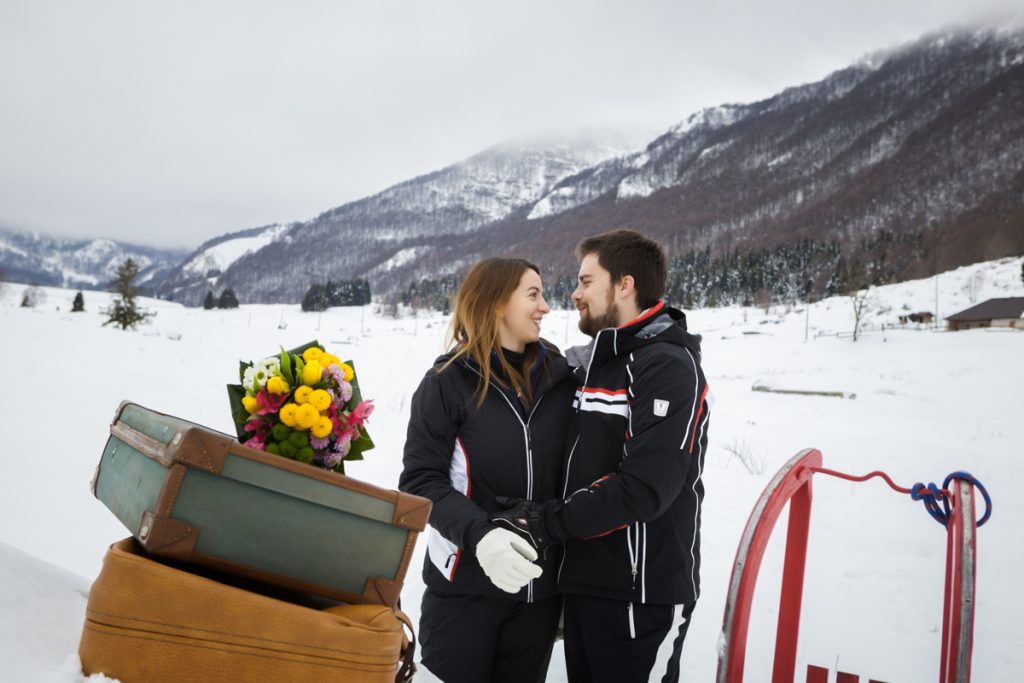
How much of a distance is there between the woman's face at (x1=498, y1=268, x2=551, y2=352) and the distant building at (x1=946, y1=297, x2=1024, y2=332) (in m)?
42.8

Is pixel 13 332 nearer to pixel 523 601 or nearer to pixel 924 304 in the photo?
pixel 523 601

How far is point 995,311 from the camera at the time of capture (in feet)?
115

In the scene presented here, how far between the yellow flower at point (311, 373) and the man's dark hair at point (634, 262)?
1206 millimetres

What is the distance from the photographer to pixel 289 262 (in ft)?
600

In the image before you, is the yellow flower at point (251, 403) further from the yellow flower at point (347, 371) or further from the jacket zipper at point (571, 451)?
the jacket zipper at point (571, 451)

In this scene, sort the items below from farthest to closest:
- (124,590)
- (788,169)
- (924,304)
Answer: (788,169) → (924,304) → (124,590)

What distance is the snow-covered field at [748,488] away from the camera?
128 inches

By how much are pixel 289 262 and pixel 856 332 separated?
593 feet

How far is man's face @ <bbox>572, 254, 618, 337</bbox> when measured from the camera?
2211 millimetres

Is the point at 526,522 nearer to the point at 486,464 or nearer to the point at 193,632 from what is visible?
the point at 486,464

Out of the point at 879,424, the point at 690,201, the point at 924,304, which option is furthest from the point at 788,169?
the point at 879,424

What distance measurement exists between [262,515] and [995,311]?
154ft

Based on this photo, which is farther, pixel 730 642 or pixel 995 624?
pixel 995 624

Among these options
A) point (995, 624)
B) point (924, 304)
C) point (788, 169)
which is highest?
A: point (788, 169)
